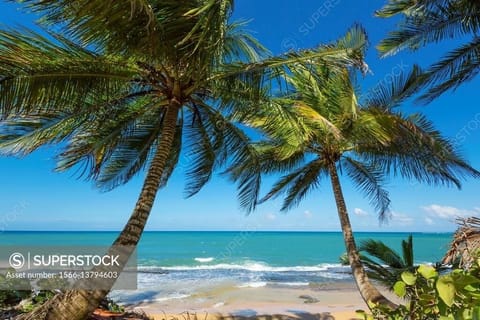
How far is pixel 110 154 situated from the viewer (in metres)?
6.97

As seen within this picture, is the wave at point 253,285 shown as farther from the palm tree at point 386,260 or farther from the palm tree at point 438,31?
the palm tree at point 438,31

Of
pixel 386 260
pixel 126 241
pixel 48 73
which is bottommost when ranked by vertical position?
pixel 386 260

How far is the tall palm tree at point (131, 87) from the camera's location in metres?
4.12

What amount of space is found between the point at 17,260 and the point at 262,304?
8072mm

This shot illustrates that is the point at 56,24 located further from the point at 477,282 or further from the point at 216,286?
the point at 216,286

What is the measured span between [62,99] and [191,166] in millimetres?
3131

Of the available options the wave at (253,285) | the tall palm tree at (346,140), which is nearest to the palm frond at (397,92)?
the tall palm tree at (346,140)

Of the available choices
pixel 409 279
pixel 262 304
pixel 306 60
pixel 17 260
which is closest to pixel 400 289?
pixel 409 279

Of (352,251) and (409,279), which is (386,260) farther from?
(409,279)

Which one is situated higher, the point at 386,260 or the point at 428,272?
the point at 428,272

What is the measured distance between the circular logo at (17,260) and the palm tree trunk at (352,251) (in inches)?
284

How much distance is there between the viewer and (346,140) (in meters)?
8.34

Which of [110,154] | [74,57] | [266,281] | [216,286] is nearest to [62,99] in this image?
[74,57]

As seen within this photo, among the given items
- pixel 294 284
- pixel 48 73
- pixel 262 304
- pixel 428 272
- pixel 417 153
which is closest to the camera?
→ pixel 428 272
